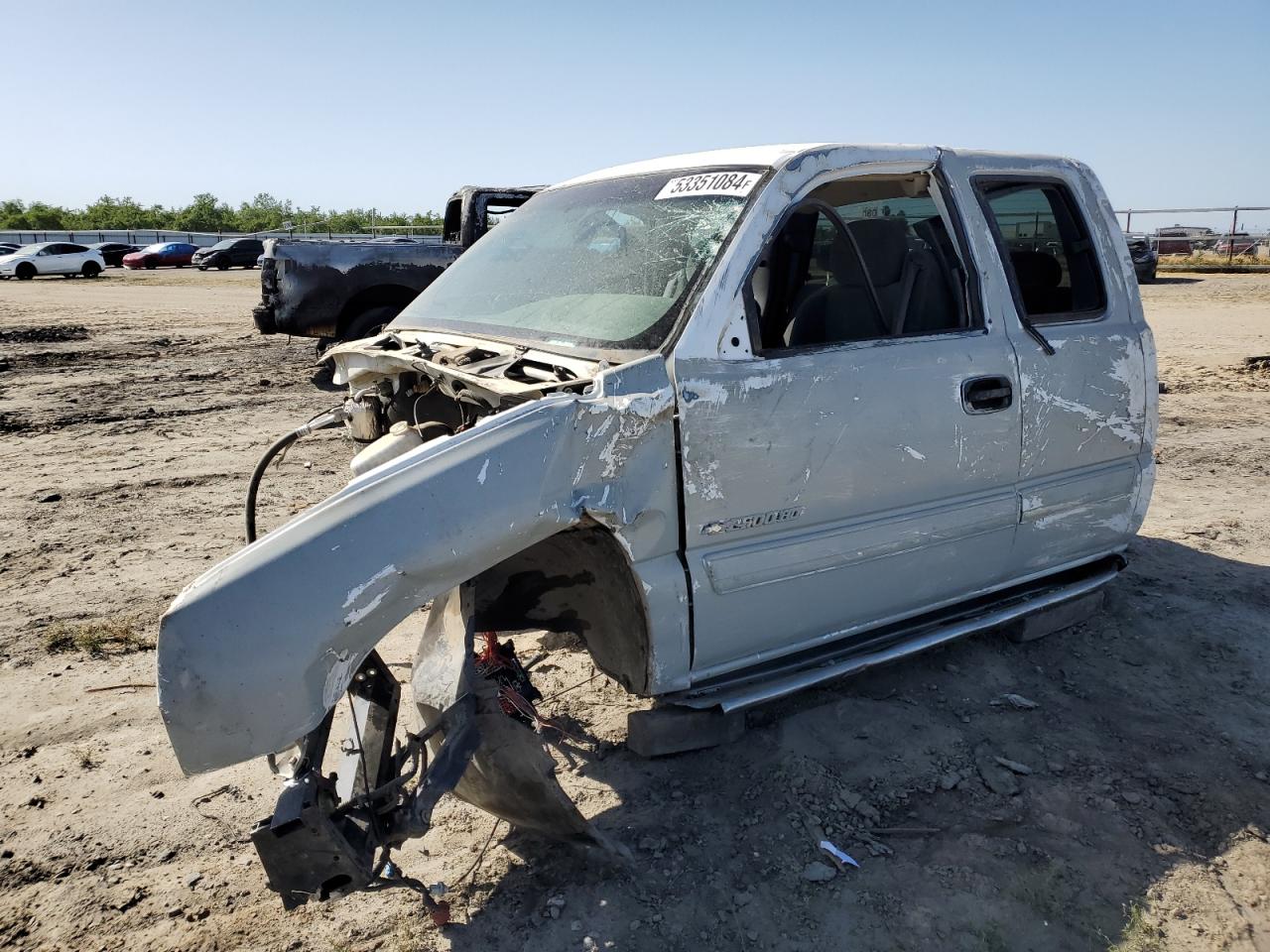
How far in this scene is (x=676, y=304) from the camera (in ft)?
9.07

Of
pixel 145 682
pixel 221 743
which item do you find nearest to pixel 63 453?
pixel 145 682

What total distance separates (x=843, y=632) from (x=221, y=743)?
1.98 meters

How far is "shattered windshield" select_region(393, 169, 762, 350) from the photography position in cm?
287

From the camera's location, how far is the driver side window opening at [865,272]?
11.0ft

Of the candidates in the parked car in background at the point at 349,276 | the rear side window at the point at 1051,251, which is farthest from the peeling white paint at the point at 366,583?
the parked car in background at the point at 349,276

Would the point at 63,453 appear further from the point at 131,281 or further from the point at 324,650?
the point at 131,281

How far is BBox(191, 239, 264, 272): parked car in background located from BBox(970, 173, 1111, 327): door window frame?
38.3m

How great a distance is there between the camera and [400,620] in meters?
2.14

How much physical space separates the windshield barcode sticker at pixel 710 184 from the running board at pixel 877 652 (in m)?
1.55

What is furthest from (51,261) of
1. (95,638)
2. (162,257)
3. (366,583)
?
(366,583)

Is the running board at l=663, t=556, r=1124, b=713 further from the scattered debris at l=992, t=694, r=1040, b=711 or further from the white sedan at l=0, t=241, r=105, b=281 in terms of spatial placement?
the white sedan at l=0, t=241, r=105, b=281

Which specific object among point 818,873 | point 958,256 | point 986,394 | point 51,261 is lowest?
point 818,873

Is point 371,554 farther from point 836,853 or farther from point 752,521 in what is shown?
point 836,853

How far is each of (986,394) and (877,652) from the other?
39.0 inches
